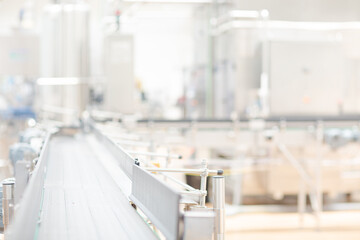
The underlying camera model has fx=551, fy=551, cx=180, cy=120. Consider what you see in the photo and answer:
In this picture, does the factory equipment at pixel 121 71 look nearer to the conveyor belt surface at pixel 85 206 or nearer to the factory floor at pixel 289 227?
the factory floor at pixel 289 227

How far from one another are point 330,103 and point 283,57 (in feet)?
2.93

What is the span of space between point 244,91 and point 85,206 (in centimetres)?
513

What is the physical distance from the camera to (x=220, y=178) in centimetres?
174

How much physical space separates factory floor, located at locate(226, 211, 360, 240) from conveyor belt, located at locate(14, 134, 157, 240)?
2649mm

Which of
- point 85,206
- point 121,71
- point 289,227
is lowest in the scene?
point 289,227

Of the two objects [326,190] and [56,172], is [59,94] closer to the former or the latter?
[326,190]

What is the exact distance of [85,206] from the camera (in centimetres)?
213

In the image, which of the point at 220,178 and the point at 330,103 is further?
the point at 330,103

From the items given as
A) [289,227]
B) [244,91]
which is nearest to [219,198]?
[289,227]

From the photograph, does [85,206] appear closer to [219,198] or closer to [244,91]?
[219,198]

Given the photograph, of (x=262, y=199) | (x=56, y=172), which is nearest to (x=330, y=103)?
(x=262, y=199)

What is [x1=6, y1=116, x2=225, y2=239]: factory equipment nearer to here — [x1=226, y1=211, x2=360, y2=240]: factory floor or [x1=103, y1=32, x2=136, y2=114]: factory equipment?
[x1=226, y1=211, x2=360, y2=240]: factory floor

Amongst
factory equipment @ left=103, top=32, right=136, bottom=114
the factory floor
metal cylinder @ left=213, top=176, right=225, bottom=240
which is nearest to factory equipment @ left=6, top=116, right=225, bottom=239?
metal cylinder @ left=213, top=176, right=225, bottom=240

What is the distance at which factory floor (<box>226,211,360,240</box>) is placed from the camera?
218 inches
